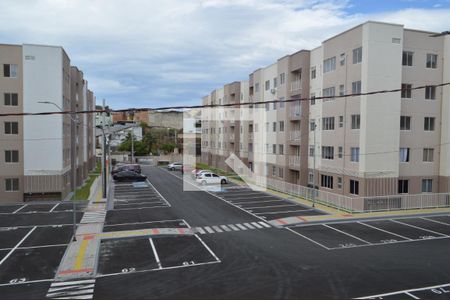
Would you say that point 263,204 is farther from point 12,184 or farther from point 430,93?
point 12,184

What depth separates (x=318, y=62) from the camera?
36.5 meters

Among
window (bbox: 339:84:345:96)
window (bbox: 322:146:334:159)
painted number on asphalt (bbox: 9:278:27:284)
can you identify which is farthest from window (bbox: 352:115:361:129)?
painted number on asphalt (bbox: 9:278:27:284)

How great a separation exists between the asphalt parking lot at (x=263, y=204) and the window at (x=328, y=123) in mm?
7215

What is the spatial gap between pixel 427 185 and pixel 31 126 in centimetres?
3394

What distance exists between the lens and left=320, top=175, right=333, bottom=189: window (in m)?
34.2

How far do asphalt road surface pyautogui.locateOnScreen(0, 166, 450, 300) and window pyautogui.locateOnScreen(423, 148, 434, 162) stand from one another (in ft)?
20.2

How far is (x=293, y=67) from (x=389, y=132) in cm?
1347

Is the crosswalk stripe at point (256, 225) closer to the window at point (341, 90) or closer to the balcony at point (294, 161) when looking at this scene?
the window at point (341, 90)

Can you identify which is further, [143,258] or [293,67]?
[293,67]

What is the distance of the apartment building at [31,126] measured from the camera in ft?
113

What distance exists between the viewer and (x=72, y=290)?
13922mm

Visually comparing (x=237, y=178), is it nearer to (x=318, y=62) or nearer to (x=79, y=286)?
(x=318, y=62)

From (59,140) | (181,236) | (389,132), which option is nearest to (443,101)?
(389,132)

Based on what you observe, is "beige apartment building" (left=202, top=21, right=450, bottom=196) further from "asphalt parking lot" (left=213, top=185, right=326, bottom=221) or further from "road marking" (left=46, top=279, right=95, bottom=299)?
"road marking" (left=46, top=279, right=95, bottom=299)
